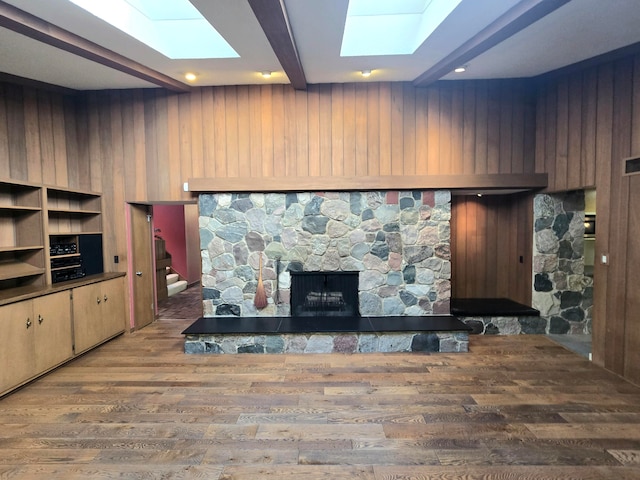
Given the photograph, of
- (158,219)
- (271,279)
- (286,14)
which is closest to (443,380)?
(271,279)

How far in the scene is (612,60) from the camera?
10.4 ft

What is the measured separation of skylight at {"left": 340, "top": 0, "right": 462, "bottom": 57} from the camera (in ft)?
9.96

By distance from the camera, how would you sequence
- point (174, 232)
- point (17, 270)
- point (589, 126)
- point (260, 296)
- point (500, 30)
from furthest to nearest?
point (174, 232) < point (260, 296) < point (589, 126) < point (17, 270) < point (500, 30)

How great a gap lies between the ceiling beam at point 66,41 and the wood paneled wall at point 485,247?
4714mm

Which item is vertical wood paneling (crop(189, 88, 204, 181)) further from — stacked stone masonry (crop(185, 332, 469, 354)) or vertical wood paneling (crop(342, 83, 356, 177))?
stacked stone masonry (crop(185, 332, 469, 354))

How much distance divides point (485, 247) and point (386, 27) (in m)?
3.57

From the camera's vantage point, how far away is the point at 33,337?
302 cm

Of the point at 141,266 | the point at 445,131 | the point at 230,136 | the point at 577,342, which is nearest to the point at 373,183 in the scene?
the point at 445,131

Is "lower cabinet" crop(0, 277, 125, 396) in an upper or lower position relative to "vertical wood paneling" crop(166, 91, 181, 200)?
lower

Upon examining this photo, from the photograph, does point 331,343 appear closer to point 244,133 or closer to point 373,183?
point 373,183

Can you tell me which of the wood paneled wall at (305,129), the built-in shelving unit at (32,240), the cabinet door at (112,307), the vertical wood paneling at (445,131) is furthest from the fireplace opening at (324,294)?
the built-in shelving unit at (32,240)

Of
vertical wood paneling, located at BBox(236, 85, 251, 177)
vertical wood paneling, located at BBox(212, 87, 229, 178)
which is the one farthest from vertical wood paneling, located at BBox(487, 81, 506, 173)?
vertical wood paneling, located at BBox(212, 87, 229, 178)

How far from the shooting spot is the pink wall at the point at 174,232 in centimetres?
733

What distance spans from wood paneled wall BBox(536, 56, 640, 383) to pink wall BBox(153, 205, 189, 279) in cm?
746
